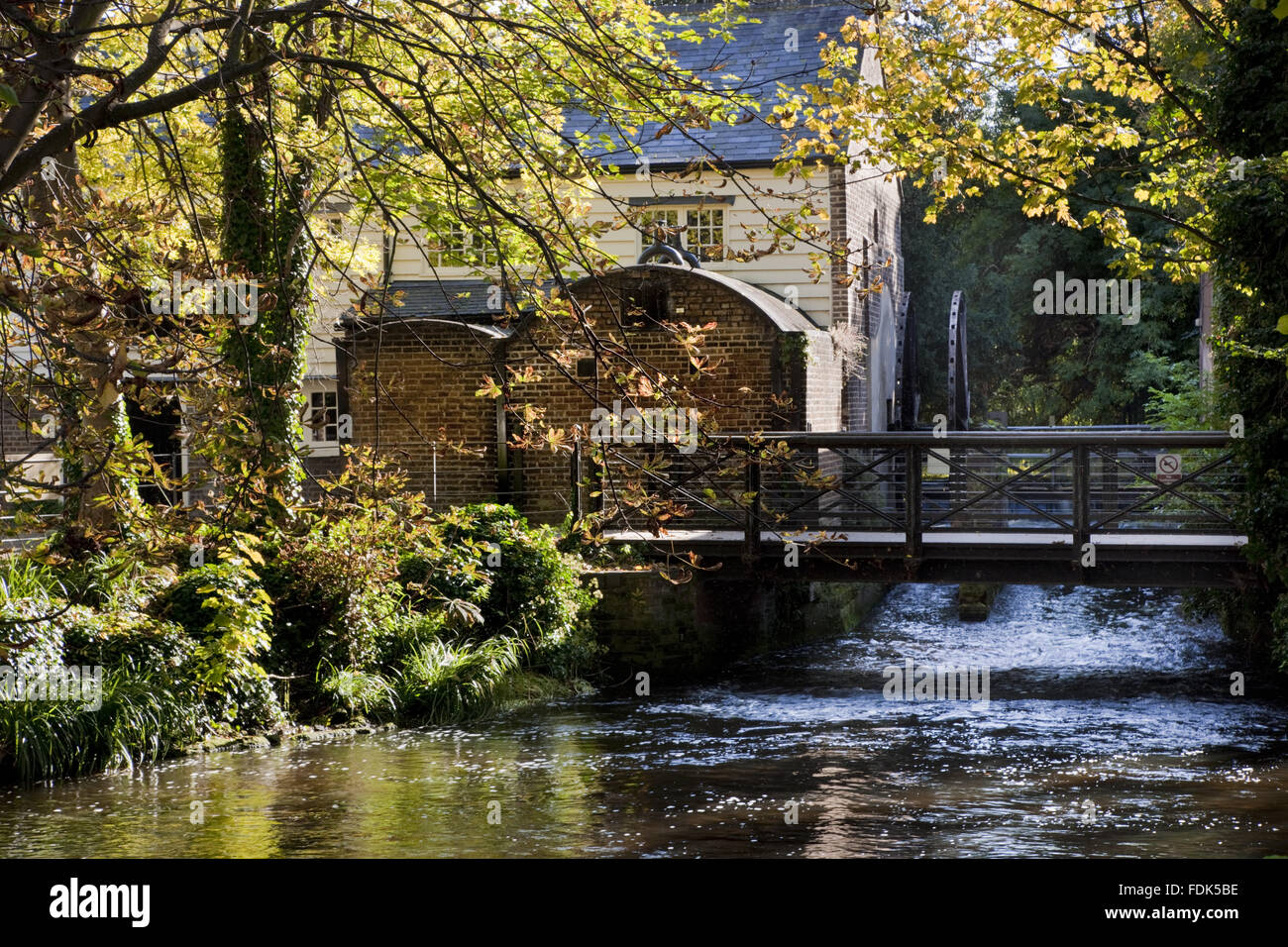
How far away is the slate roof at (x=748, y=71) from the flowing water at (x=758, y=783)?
319 inches

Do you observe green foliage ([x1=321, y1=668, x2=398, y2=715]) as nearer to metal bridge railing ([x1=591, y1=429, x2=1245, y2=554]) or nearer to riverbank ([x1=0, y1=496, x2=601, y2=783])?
riverbank ([x1=0, y1=496, x2=601, y2=783])

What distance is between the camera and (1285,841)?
8211 millimetres

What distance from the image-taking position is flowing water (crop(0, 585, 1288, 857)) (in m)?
8.05

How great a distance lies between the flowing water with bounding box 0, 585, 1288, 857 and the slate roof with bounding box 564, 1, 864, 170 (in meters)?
8.11

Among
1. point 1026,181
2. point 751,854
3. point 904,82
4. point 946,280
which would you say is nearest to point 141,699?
point 751,854

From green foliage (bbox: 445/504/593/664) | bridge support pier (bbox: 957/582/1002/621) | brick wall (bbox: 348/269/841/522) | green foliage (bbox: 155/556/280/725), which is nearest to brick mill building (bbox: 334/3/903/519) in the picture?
brick wall (bbox: 348/269/841/522)

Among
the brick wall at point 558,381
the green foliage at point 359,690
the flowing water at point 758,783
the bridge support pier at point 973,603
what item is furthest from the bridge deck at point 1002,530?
the bridge support pier at point 973,603

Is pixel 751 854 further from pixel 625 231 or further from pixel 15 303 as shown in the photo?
pixel 625 231

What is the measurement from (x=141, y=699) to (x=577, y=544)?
583 centimetres

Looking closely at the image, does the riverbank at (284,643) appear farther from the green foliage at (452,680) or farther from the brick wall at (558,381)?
the brick wall at (558,381)

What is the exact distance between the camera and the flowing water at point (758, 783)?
8055mm

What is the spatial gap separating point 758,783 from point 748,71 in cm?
1153

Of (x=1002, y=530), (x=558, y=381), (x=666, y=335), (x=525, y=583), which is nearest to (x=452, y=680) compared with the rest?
(x=525, y=583)

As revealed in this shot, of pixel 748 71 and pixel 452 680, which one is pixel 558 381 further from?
pixel 452 680
